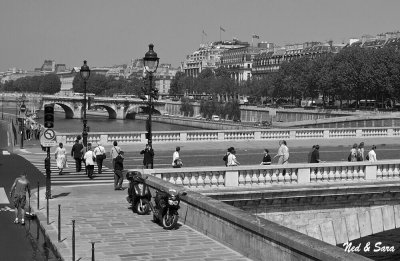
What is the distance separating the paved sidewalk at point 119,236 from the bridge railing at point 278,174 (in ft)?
6.24

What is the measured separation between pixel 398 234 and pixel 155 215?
1346 centimetres

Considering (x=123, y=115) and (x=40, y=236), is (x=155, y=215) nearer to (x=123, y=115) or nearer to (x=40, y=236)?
(x=40, y=236)

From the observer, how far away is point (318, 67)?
A: 128 metres

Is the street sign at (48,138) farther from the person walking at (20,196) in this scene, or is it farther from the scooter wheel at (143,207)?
the scooter wheel at (143,207)

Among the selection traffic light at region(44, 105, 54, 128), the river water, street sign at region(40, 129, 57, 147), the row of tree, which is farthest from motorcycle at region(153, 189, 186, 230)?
the row of tree

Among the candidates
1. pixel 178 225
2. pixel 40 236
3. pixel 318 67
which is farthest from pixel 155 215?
pixel 318 67

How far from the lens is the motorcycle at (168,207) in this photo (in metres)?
14.9

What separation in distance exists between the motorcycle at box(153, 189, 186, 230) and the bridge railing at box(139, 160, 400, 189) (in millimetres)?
3446

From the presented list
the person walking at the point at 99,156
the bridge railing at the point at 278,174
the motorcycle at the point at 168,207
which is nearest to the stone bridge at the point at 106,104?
the person walking at the point at 99,156

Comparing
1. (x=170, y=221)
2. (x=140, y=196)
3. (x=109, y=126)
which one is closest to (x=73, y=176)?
(x=140, y=196)

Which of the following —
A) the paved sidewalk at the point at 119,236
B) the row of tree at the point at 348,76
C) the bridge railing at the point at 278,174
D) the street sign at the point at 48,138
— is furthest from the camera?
the row of tree at the point at 348,76

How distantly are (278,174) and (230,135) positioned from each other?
19.7 metres

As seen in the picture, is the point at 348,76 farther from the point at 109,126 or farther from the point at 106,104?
the point at 106,104

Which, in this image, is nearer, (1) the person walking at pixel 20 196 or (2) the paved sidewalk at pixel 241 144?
(1) the person walking at pixel 20 196
